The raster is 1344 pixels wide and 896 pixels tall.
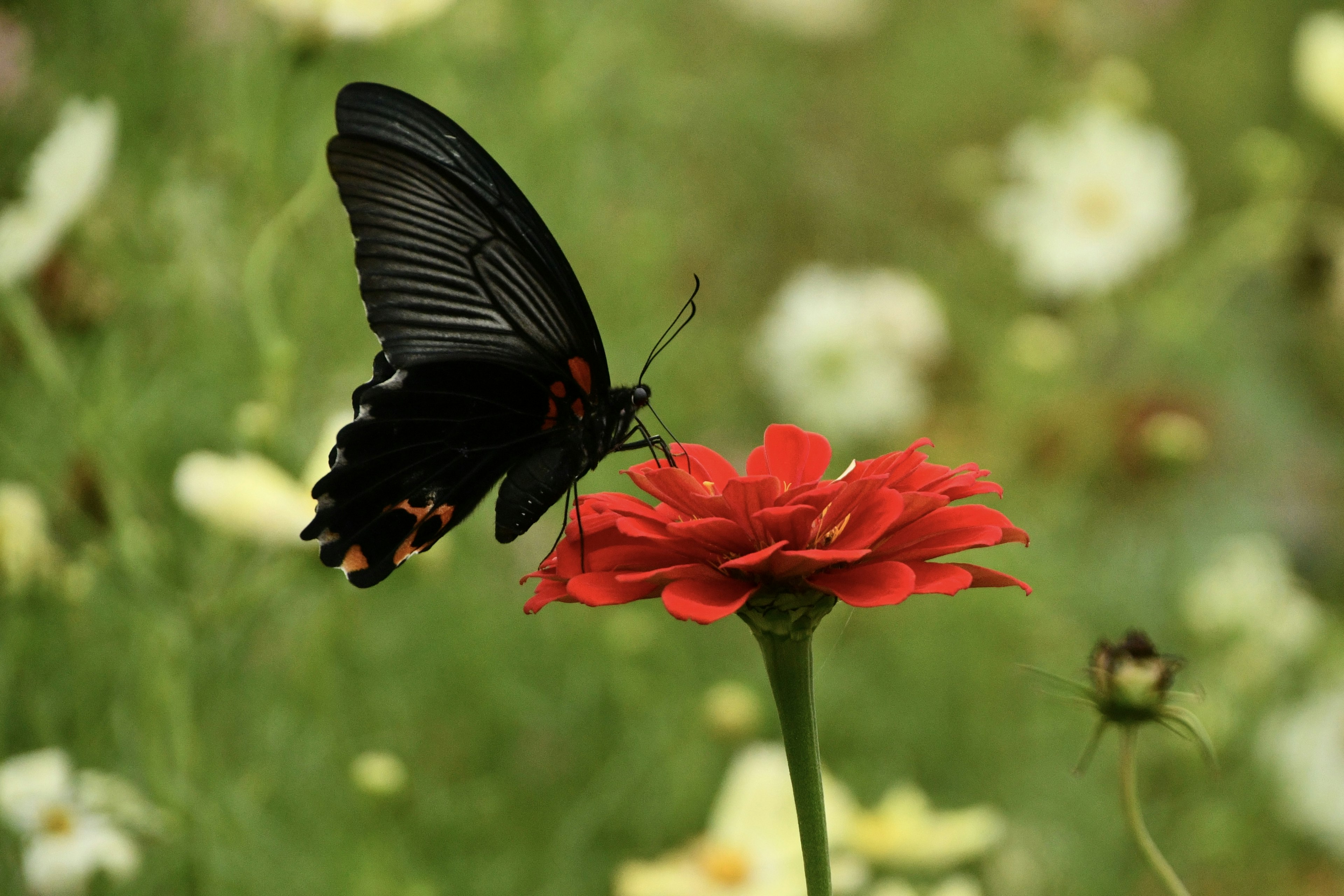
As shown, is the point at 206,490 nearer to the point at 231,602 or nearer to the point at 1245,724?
the point at 231,602

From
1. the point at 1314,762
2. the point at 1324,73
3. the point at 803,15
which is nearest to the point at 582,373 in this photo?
the point at 1314,762

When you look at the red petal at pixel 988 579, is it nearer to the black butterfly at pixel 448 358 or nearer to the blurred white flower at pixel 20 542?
the black butterfly at pixel 448 358

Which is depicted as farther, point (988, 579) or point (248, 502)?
point (248, 502)

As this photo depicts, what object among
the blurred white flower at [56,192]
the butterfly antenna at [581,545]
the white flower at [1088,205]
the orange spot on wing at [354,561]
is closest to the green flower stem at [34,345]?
the blurred white flower at [56,192]

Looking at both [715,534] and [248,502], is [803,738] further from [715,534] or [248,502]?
[248,502]

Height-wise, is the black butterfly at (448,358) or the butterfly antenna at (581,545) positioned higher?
the black butterfly at (448,358)

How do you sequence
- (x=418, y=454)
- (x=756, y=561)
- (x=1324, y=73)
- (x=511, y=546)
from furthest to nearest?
(x=511, y=546) → (x=1324, y=73) → (x=418, y=454) → (x=756, y=561)
